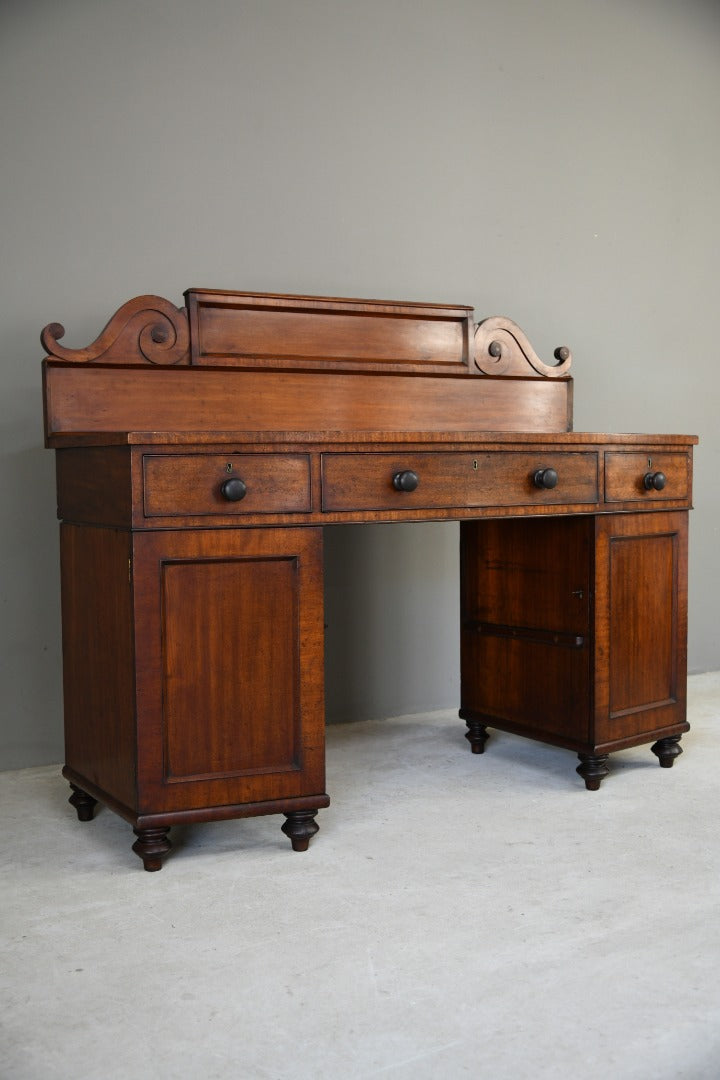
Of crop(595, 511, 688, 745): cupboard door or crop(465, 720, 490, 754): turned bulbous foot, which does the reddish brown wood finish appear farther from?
crop(465, 720, 490, 754): turned bulbous foot

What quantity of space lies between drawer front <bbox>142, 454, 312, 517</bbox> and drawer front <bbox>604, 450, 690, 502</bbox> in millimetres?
899

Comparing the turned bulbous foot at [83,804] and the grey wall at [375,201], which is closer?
the turned bulbous foot at [83,804]

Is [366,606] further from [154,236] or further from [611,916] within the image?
[611,916]

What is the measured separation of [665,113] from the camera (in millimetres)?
4129

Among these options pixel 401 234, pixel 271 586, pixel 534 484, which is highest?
pixel 401 234

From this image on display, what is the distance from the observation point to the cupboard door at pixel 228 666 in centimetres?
226

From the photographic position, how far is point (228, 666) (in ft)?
7.65

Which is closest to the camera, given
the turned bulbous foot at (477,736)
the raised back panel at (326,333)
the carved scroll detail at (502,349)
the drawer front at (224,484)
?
the drawer front at (224,484)

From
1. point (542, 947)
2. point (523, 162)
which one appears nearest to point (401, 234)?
point (523, 162)

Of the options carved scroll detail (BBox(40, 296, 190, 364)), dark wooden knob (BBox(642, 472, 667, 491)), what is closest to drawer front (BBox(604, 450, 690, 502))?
dark wooden knob (BBox(642, 472, 667, 491))

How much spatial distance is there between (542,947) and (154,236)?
7.34 ft

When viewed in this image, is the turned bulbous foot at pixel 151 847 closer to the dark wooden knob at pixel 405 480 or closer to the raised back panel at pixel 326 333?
→ the dark wooden knob at pixel 405 480

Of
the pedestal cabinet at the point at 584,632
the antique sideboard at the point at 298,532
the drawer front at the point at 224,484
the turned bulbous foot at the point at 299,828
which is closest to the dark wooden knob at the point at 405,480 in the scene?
the antique sideboard at the point at 298,532

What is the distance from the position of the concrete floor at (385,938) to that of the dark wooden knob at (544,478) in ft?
2.60
